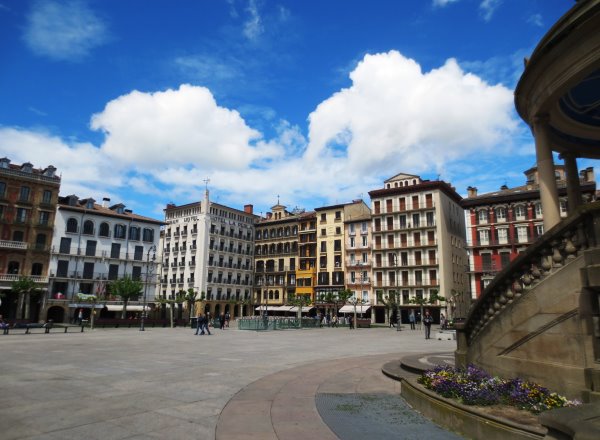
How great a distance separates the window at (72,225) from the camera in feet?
193

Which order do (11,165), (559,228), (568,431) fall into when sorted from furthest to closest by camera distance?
(11,165), (559,228), (568,431)

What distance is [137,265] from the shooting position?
65000mm

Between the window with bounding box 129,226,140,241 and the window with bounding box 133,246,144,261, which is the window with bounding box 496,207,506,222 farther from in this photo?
the window with bounding box 129,226,140,241

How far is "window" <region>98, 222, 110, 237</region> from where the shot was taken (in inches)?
2454

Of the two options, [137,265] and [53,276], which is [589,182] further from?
[53,276]

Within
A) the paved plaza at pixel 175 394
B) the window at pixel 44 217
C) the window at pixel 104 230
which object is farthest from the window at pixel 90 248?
the paved plaza at pixel 175 394

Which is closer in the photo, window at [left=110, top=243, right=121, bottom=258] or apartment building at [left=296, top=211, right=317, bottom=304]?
window at [left=110, top=243, right=121, bottom=258]

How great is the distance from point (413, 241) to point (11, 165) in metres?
58.1

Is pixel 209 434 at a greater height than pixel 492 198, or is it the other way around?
pixel 492 198

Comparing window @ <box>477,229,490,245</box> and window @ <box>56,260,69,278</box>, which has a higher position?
window @ <box>477,229,490,245</box>

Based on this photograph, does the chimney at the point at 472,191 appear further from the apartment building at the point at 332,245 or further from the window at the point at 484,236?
the apartment building at the point at 332,245

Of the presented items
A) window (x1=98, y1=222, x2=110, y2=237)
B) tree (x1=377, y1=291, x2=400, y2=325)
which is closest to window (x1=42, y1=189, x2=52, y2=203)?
window (x1=98, y1=222, x2=110, y2=237)

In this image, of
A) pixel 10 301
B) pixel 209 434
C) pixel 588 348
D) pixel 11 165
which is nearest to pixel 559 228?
pixel 588 348

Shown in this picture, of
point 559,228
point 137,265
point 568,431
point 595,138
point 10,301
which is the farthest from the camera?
point 137,265
